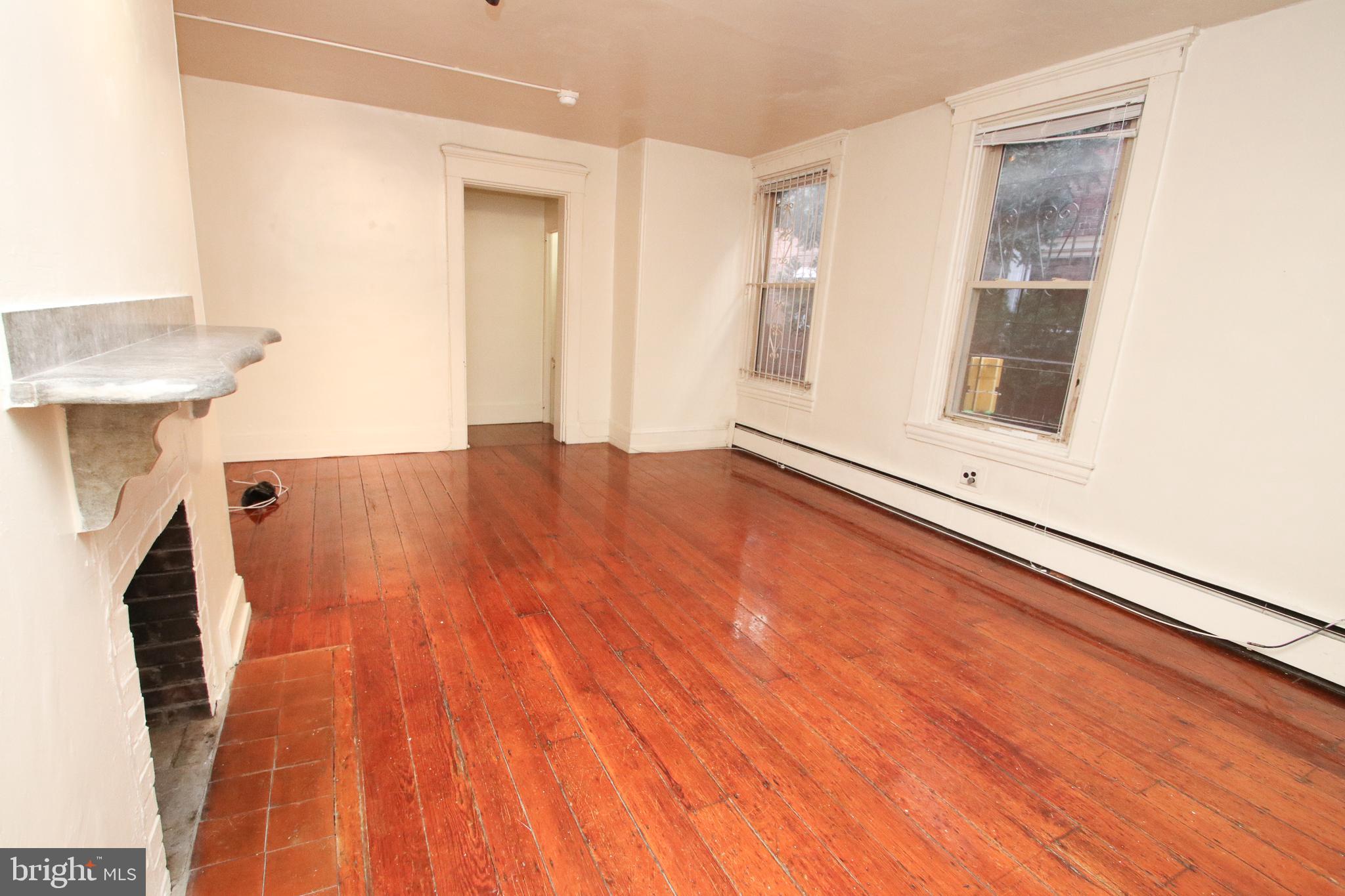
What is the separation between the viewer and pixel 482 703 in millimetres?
2100

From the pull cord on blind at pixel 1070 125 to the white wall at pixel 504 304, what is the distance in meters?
4.19

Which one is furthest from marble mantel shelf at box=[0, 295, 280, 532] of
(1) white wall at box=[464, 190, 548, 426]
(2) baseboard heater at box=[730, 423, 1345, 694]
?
(1) white wall at box=[464, 190, 548, 426]

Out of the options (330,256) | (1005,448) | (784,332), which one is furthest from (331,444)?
(1005,448)

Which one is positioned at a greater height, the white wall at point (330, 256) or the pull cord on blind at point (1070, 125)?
the pull cord on blind at point (1070, 125)

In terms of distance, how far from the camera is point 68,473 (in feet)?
3.17

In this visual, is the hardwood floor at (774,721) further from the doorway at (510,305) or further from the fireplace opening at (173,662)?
the doorway at (510,305)

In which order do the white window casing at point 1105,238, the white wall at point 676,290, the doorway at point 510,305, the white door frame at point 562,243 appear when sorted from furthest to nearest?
the doorway at point 510,305
the white wall at point 676,290
the white door frame at point 562,243
the white window casing at point 1105,238

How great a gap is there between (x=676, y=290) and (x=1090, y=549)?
3.75 metres

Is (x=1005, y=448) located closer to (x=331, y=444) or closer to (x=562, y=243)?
(x=562, y=243)

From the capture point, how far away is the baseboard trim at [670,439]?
571 centimetres

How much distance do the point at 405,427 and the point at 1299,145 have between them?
5.60 meters

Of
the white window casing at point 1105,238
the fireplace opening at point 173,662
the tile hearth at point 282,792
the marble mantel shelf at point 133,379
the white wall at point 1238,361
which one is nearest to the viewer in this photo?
the marble mantel shelf at point 133,379

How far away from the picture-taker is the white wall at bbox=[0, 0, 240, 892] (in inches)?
31.7

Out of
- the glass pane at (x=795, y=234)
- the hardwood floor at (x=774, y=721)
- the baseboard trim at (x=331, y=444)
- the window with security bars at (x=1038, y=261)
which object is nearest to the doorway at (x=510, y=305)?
the baseboard trim at (x=331, y=444)
